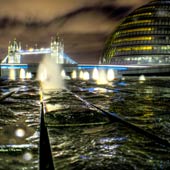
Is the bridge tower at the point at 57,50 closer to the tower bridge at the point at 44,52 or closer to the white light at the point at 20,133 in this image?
the tower bridge at the point at 44,52

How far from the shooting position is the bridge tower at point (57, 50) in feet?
479

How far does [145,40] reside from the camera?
106 m

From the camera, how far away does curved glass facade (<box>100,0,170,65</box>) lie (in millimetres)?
106250

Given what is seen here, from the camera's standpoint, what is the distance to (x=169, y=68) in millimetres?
49688

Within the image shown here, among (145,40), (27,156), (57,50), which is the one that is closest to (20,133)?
(27,156)

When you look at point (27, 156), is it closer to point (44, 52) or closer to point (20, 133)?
point (20, 133)

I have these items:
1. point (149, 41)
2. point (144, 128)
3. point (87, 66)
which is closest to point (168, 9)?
point (149, 41)

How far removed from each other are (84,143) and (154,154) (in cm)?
61

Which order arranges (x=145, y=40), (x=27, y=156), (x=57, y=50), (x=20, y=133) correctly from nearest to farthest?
1. (x=27, y=156)
2. (x=20, y=133)
3. (x=145, y=40)
4. (x=57, y=50)

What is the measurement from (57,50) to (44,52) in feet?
47.3

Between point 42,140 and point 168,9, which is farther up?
point 168,9

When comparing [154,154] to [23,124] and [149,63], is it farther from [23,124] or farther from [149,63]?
[149,63]

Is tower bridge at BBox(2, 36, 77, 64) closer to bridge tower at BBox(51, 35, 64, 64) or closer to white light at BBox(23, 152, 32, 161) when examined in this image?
bridge tower at BBox(51, 35, 64, 64)

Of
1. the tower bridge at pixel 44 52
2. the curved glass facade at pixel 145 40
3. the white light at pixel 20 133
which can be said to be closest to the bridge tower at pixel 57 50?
the tower bridge at pixel 44 52
